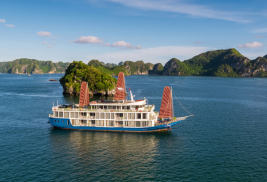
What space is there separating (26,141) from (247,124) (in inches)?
2362

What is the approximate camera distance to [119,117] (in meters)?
57.5

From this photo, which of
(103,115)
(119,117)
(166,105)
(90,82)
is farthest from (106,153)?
(90,82)

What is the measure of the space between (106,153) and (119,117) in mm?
14511

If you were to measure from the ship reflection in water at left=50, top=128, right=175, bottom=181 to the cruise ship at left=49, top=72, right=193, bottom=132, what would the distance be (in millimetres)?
1842

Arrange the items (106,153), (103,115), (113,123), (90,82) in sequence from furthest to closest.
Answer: (90,82) → (103,115) → (113,123) → (106,153)

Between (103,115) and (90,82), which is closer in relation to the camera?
(103,115)

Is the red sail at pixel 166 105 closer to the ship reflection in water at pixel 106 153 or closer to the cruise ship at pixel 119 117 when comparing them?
the cruise ship at pixel 119 117

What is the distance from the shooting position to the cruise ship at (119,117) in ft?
186

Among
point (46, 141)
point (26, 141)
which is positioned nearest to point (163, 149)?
point (46, 141)

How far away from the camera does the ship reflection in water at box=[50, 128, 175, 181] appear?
121ft

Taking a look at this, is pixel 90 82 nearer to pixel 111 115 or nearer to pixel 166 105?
pixel 111 115

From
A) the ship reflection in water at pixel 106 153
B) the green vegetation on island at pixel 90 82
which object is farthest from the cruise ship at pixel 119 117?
the green vegetation on island at pixel 90 82

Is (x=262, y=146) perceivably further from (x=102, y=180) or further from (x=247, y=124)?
(x=102, y=180)

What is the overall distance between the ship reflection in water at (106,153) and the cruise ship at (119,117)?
184 centimetres
